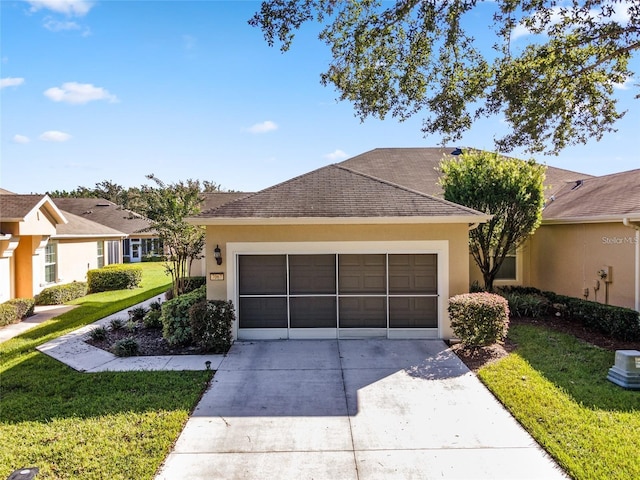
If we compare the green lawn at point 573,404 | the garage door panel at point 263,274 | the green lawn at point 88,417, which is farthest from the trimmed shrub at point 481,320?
the green lawn at point 88,417

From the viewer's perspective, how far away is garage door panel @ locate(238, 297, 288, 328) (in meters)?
9.70

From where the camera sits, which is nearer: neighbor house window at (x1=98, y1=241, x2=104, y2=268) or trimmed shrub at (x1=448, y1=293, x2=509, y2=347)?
trimmed shrub at (x1=448, y1=293, x2=509, y2=347)

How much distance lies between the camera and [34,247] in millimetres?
14648

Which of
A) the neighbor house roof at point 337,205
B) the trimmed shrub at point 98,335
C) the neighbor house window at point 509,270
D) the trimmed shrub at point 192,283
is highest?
the neighbor house roof at point 337,205

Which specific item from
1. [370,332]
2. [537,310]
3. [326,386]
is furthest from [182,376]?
[537,310]

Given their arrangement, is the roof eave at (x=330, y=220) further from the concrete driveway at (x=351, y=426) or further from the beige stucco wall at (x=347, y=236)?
the concrete driveway at (x=351, y=426)

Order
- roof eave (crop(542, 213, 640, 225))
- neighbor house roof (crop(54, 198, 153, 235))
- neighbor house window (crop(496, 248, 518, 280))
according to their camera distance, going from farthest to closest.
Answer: neighbor house roof (crop(54, 198, 153, 235)) → neighbor house window (crop(496, 248, 518, 280)) → roof eave (crop(542, 213, 640, 225))

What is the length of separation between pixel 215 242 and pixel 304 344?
10.7 feet

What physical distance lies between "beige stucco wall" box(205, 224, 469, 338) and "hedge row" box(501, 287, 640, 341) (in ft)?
11.1

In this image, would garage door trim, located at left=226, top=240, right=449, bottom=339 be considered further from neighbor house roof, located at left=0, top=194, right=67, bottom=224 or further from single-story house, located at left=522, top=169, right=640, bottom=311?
neighbor house roof, located at left=0, top=194, right=67, bottom=224

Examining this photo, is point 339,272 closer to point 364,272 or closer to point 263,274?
point 364,272

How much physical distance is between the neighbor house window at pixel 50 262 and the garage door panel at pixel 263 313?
1159 centimetres

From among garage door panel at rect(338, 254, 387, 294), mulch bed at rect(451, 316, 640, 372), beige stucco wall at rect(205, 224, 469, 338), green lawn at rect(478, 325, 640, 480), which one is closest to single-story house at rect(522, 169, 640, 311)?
mulch bed at rect(451, 316, 640, 372)

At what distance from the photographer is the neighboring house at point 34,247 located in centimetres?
1346
